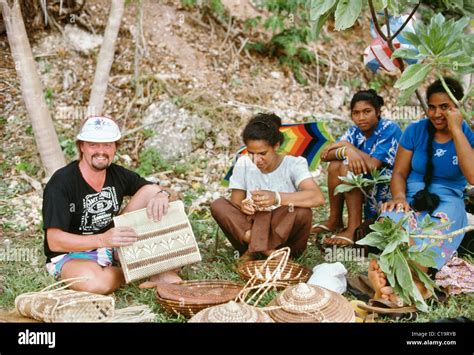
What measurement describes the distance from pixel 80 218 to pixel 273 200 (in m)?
1.10

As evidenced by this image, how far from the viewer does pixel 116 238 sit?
3.03m

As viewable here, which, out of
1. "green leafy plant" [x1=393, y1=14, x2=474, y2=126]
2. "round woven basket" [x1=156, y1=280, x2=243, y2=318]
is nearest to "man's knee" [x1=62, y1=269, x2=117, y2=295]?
"round woven basket" [x1=156, y1=280, x2=243, y2=318]

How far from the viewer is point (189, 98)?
5820 mm

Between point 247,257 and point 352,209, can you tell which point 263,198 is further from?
point 352,209

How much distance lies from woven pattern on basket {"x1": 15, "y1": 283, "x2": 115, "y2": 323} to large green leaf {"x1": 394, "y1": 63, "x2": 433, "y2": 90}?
168 cm

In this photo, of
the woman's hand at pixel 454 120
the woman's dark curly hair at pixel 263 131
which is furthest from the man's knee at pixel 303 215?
the woman's hand at pixel 454 120

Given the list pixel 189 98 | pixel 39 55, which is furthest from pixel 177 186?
pixel 39 55

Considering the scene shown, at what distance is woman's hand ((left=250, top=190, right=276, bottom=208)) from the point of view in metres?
3.38

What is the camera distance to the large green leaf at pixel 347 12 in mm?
2595

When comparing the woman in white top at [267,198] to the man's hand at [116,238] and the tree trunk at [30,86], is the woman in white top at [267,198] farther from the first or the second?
the tree trunk at [30,86]

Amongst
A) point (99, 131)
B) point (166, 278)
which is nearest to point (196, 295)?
point (166, 278)

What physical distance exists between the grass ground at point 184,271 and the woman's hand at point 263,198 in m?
0.48

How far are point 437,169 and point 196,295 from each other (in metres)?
1.57
